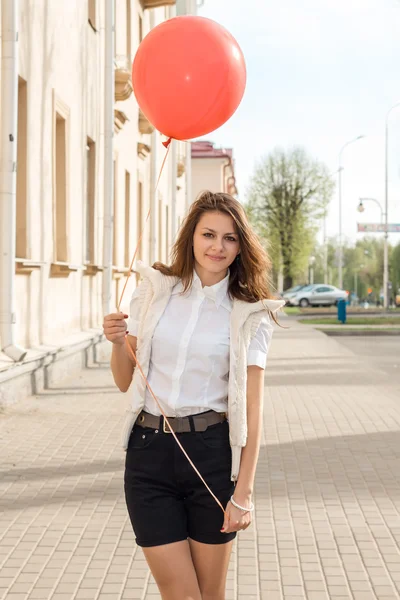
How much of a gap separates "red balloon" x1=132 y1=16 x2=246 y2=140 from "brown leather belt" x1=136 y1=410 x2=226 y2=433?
1.21m

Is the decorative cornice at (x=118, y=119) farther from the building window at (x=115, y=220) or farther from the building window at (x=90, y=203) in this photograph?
the building window at (x=90, y=203)

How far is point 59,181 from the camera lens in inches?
619

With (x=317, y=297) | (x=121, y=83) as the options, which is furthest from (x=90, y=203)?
(x=317, y=297)

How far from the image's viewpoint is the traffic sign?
173 ft

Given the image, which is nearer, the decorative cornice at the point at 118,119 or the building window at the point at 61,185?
the building window at the point at 61,185

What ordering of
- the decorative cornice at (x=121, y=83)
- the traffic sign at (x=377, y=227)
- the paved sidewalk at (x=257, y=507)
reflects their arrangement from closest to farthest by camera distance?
the paved sidewalk at (x=257, y=507)
the decorative cornice at (x=121, y=83)
the traffic sign at (x=377, y=227)

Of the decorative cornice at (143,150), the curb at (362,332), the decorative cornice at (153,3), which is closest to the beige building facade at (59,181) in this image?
the decorative cornice at (143,150)

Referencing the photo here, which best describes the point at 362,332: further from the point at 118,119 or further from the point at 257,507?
the point at 257,507

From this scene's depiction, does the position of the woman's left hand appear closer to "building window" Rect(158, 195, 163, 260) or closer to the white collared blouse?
the white collared blouse

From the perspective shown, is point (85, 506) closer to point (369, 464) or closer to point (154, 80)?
point (369, 464)

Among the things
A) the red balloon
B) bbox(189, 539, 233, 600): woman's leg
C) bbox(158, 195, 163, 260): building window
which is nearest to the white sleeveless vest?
bbox(189, 539, 233, 600): woman's leg

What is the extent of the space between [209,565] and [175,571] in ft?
0.44

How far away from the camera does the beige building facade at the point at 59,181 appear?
11.1 metres

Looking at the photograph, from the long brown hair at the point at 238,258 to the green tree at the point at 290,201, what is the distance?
6864 cm
